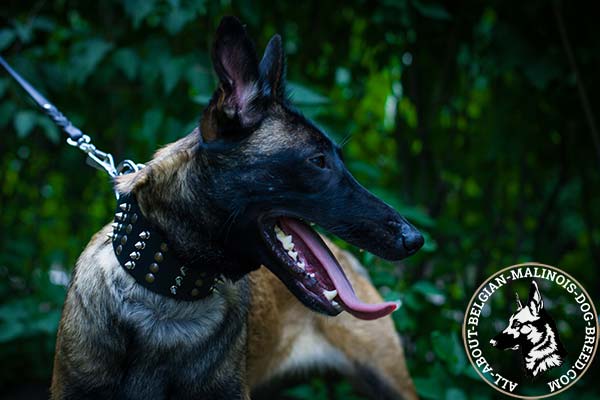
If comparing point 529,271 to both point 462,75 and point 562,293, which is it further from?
point 462,75

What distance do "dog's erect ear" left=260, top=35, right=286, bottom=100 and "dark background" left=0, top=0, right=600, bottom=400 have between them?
1.15 metres

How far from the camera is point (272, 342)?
129 inches

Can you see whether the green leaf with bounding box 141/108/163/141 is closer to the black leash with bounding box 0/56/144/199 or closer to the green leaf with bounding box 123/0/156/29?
the green leaf with bounding box 123/0/156/29

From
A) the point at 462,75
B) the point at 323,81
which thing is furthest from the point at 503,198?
the point at 323,81

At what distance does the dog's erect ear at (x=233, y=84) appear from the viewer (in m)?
2.19

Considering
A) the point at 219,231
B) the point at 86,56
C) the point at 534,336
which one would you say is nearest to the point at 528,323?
the point at 534,336

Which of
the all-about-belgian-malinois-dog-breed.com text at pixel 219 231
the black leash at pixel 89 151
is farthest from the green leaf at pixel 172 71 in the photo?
the all-about-belgian-malinois-dog-breed.com text at pixel 219 231

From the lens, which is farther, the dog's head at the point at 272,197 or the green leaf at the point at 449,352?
the green leaf at the point at 449,352

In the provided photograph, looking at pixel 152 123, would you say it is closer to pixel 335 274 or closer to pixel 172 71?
pixel 172 71

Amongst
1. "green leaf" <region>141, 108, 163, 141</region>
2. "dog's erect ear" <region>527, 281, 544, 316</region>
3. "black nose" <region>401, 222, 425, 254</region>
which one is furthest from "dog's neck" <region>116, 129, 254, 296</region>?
"dog's erect ear" <region>527, 281, 544, 316</region>

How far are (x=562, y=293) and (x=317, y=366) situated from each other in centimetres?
171

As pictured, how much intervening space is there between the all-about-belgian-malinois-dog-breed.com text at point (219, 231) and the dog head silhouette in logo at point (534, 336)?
146cm

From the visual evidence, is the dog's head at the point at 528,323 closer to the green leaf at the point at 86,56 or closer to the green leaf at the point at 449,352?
the green leaf at the point at 449,352

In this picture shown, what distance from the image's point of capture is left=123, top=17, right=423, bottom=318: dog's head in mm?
2277
